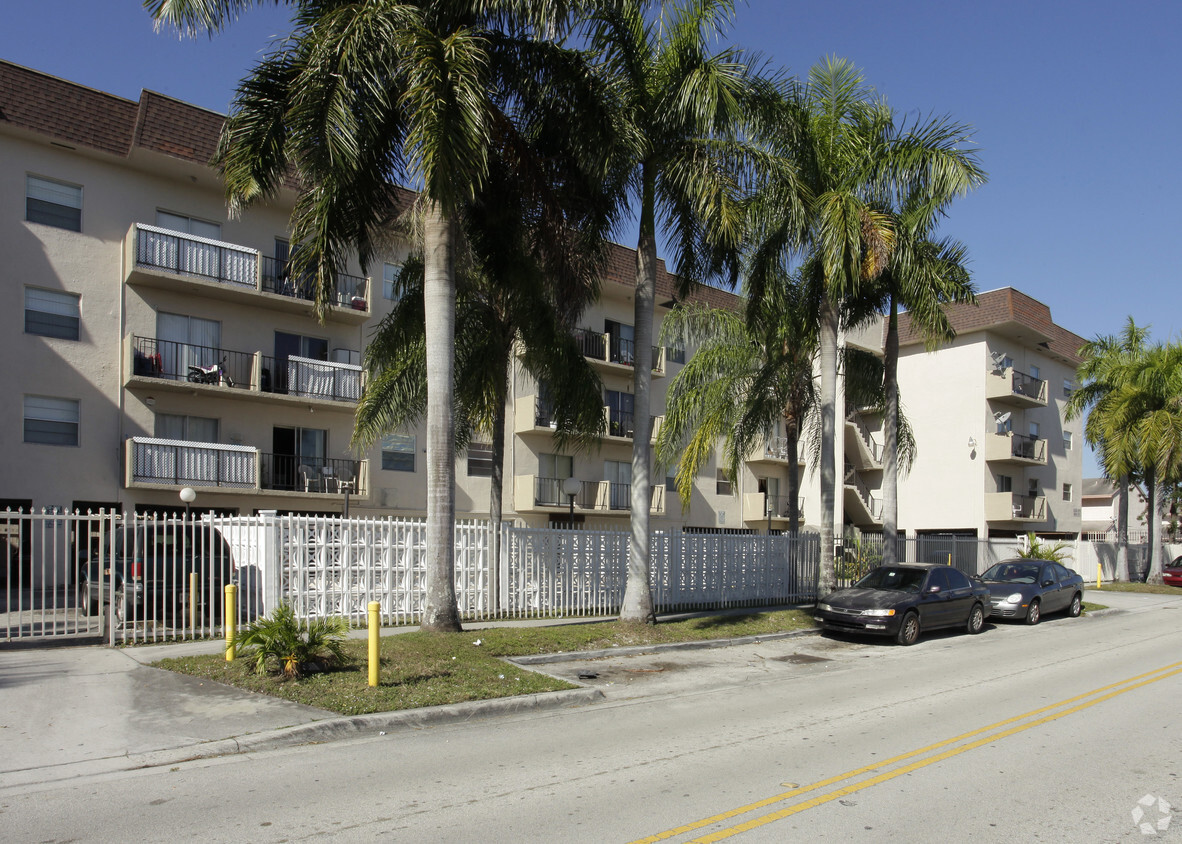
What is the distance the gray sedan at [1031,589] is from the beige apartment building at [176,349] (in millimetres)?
6607

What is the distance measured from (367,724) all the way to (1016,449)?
134ft

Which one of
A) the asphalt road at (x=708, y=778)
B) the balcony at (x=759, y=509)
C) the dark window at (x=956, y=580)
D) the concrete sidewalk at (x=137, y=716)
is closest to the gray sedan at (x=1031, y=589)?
the dark window at (x=956, y=580)

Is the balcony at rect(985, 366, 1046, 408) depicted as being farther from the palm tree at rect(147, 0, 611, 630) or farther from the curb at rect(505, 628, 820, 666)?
the palm tree at rect(147, 0, 611, 630)

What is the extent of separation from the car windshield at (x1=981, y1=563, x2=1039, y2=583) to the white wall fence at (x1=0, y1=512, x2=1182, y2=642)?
336 cm

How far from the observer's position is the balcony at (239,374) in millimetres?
23875

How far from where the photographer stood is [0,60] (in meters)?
21.6

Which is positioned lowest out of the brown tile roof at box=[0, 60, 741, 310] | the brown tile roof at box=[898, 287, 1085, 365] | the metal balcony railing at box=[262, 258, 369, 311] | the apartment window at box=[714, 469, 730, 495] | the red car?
the red car

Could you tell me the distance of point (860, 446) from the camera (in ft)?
139

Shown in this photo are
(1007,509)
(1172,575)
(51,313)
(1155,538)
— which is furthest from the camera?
(1007,509)

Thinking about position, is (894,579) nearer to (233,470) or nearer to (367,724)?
(367,724)

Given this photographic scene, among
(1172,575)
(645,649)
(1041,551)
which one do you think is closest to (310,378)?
A: (645,649)

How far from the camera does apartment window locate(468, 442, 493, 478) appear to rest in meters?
30.1

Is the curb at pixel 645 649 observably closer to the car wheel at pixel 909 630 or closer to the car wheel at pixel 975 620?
the car wheel at pixel 909 630

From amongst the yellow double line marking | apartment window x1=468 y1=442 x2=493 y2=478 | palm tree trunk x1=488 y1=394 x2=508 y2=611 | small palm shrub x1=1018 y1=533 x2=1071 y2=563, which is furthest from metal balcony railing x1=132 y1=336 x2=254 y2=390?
small palm shrub x1=1018 y1=533 x2=1071 y2=563
